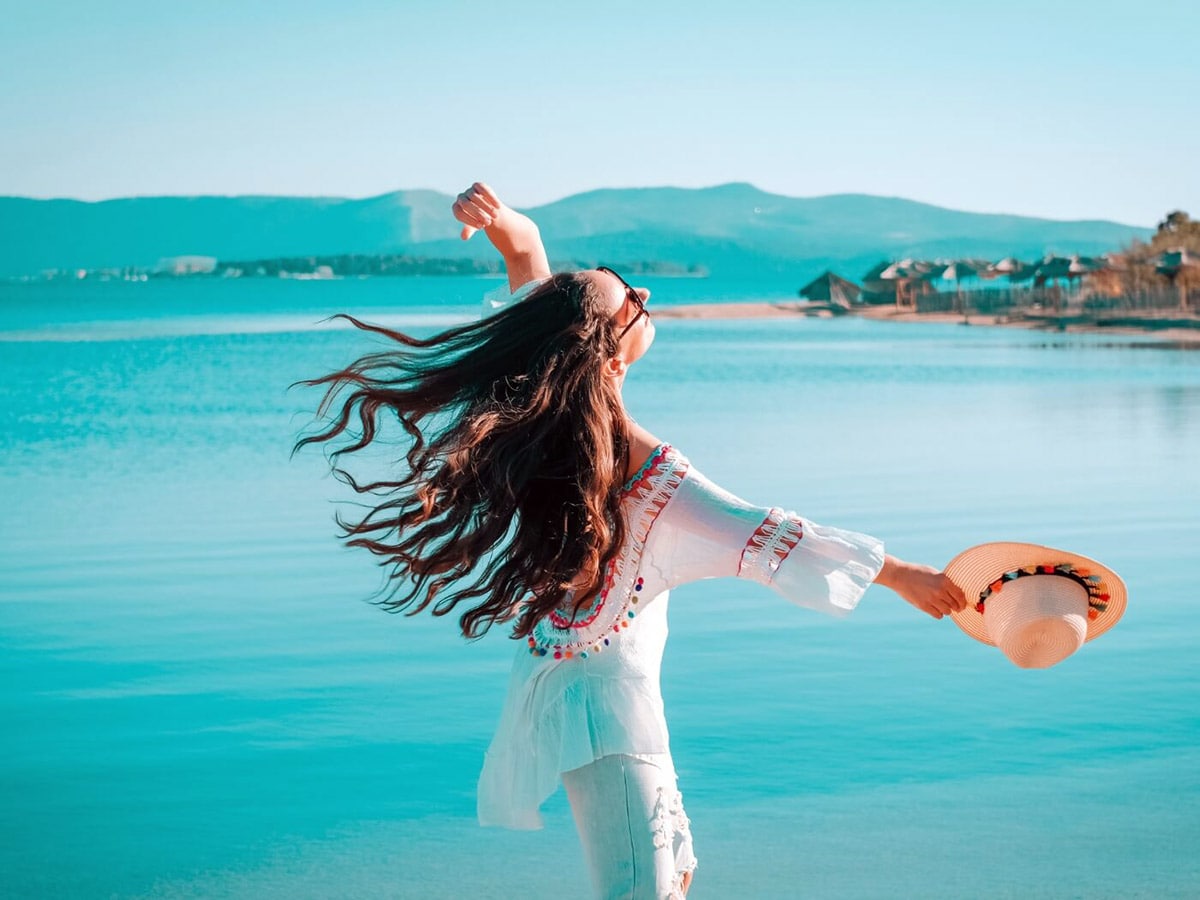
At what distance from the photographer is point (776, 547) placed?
239 centimetres

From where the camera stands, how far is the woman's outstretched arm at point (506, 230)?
9.44 feet

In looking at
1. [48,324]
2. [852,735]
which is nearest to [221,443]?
[852,735]

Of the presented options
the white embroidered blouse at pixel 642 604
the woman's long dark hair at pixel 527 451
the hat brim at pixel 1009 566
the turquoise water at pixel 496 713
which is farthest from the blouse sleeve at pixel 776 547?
the turquoise water at pixel 496 713

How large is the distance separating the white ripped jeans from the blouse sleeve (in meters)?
0.33

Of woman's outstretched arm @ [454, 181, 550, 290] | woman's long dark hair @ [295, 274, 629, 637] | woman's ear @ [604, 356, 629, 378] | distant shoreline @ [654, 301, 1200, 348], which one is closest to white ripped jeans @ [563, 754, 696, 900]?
woman's long dark hair @ [295, 274, 629, 637]

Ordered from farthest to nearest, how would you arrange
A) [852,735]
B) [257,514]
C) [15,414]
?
1. [15,414]
2. [257,514]
3. [852,735]

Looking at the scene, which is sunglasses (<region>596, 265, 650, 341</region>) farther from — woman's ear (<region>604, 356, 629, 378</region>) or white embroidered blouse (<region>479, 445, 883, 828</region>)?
white embroidered blouse (<region>479, 445, 883, 828</region>)

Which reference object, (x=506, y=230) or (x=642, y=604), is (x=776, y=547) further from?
(x=506, y=230)

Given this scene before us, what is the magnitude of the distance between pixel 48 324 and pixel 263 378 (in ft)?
154

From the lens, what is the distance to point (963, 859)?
15.2ft

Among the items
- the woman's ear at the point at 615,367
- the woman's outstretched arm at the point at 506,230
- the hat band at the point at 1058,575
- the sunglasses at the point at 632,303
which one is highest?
the woman's outstretched arm at the point at 506,230

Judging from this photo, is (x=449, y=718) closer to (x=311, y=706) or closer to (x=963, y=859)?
(x=311, y=706)

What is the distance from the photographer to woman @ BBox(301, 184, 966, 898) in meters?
2.40

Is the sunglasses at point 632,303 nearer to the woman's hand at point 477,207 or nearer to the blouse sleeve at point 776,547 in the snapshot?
the blouse sleeve at point 776,547
